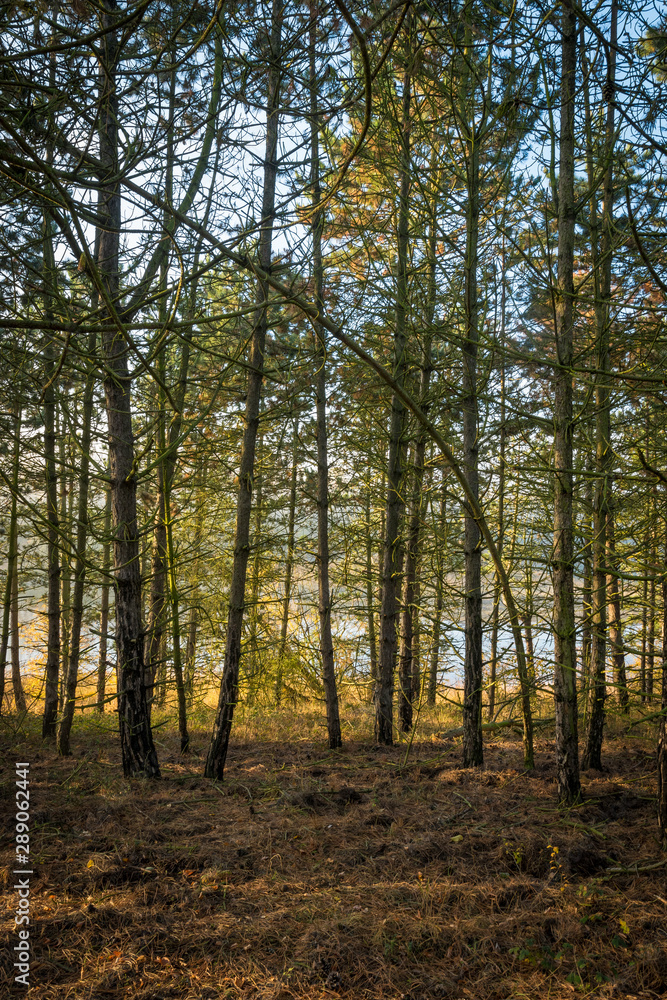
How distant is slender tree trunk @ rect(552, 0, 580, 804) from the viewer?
4531mm

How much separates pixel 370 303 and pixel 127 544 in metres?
4.09

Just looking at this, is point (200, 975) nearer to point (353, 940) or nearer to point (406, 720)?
point (353, 940)

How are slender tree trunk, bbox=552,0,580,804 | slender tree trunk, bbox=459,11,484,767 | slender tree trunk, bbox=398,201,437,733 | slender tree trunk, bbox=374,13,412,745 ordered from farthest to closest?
slender tree trunk, bbox=374,13,412,745 → slender tree trunk, bbox=398,201,437,733 → slender tree trunk, bbox=459,11,484,767 → slender tree trunk, bbox=552,0,580,804

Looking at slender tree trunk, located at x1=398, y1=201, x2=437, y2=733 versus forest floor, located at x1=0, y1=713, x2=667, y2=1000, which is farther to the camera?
slender tree trunk, located at x1=398, y1=201, x2=437, y2=733

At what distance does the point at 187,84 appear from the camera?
4379mm

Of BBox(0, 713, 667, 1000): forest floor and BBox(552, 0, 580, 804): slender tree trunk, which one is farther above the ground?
BBox(552, 0, 580, 804): slender tree trunk

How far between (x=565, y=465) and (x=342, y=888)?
3530mm

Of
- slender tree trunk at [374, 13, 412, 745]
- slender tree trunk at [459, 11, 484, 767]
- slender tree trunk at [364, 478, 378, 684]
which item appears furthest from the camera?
slender tree trunk at [364, 478, 378, 684]

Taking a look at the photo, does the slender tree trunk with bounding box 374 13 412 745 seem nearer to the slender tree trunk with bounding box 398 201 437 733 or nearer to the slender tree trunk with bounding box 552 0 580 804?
the slender tree trunk with bounding box 398 201 437 733

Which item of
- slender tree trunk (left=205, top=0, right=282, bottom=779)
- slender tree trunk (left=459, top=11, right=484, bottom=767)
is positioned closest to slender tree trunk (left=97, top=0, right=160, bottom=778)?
slender tree trunk (left=205, top=0, right=282, bottom=779)

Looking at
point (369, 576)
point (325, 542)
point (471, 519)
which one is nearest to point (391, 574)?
point (325, 542)

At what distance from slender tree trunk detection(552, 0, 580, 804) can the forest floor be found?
0.64 metres

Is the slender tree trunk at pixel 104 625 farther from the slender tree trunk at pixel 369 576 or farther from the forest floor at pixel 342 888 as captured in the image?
the slender tree trunk at pixel 369 576

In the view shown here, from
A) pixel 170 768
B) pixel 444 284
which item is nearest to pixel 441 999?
pixel 170 768
